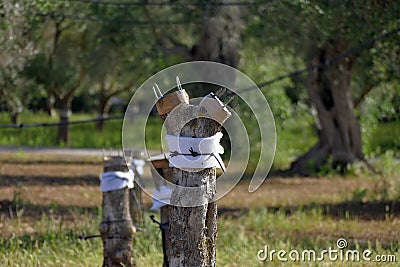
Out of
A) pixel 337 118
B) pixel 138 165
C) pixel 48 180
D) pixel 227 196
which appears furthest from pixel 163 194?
pixel 337 118

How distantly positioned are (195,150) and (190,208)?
13.6 inches

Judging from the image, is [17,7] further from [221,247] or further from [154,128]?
[154,128]

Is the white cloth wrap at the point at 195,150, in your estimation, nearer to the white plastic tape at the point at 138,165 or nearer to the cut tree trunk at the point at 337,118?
the white plastic tape at the point at 138,165

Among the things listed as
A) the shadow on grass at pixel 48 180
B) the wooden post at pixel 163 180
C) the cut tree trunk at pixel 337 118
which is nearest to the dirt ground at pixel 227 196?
the shadow on grass at pixel 48 180

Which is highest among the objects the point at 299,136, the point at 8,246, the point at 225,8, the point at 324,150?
the point at 299,136

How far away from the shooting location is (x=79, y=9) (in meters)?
16.2

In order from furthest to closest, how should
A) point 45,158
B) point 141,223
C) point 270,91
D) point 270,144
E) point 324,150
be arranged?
point 45,158 < point 270,91 < point 324,150 < point 141,223 < point 270,144

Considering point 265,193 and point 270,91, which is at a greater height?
point 270,91

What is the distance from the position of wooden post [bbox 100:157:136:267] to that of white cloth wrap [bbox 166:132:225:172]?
6.85ft

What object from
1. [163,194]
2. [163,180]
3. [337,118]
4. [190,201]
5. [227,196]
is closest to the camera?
[190,201]

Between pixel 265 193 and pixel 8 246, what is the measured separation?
7.04 meters

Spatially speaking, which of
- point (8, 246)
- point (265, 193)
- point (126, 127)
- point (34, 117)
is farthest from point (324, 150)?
point (34, 117)

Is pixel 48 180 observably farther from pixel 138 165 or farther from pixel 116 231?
pixel 116 231

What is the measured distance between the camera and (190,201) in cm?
509
